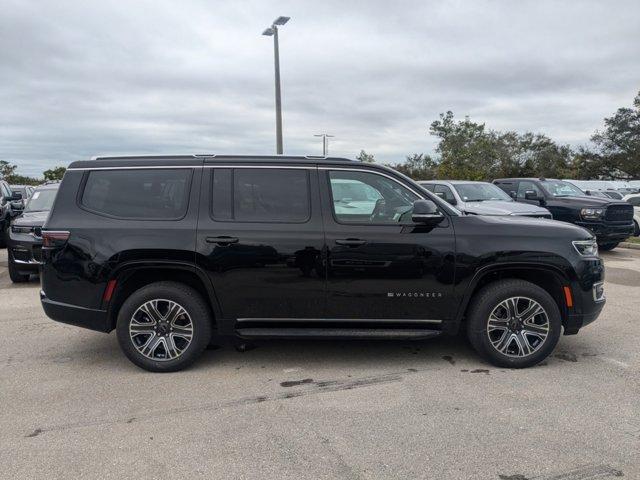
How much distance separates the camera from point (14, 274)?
8969 mm

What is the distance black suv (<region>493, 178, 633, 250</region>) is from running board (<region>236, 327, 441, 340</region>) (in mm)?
9136

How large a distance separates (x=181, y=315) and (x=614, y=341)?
444 centimetres

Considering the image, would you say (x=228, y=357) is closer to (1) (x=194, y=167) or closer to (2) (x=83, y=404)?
(2) (x=83, y=404)

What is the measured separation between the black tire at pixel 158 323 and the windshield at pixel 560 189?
1142 centimetres

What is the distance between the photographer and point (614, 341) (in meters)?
5.50

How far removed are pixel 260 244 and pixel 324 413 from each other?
152cm

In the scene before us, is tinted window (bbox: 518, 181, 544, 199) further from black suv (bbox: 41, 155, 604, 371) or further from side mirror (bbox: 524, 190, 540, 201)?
black suv (bbox: 41, 155, 604, 371)

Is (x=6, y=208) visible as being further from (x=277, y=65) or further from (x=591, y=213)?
(x=591, y=213)

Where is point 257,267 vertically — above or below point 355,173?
below

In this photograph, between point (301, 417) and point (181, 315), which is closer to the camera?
point (301, 417)

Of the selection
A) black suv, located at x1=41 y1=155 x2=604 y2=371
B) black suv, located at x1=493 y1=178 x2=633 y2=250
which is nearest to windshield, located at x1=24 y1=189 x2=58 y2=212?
black suv, located at x1=41 y1=155 x2=604 y2=371

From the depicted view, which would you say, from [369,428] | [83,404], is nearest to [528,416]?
[369,428]

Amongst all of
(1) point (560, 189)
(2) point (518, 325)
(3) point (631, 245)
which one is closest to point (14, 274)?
(2) point (518, 325)

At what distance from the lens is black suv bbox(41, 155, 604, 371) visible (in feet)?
14.8
